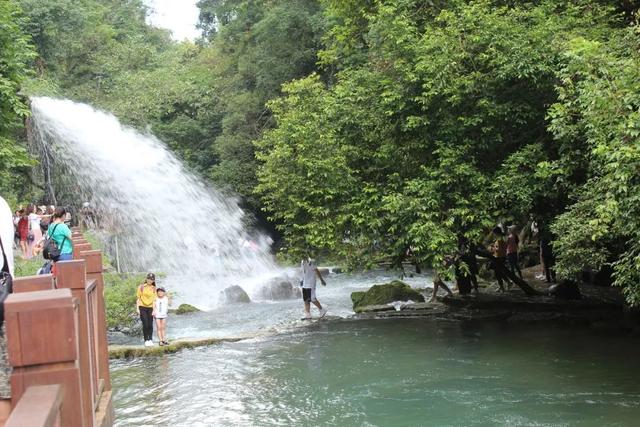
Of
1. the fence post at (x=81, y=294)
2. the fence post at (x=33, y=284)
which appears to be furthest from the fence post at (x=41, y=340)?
the fence post at (x=81, y=294)

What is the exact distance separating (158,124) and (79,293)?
3192 centimetres

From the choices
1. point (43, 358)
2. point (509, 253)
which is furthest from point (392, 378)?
point (43, 358)

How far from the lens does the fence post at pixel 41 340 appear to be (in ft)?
6.31

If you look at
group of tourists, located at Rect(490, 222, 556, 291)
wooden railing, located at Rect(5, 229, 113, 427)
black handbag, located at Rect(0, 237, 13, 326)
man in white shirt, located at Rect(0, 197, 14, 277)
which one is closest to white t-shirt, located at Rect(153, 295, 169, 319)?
group of tourists, located at Rect(490, 222, 556, 291)

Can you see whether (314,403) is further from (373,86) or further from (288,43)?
(288,43)

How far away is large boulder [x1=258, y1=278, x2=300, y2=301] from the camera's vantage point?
Result: 2309 cm

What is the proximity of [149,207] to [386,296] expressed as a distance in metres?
Answer: 11.3

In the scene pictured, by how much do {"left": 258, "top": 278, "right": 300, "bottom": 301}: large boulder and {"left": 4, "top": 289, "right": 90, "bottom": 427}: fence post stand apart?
21089 mm

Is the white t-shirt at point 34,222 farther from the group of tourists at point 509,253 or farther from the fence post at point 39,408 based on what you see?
the fence post at point 39,408

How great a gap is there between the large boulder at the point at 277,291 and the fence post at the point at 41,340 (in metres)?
21.1

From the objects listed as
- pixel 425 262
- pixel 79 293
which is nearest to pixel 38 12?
→ pixel 425 262

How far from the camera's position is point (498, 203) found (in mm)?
13672

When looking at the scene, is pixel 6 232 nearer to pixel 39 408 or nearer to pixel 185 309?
pixel 39 408

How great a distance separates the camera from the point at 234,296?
22.2m
